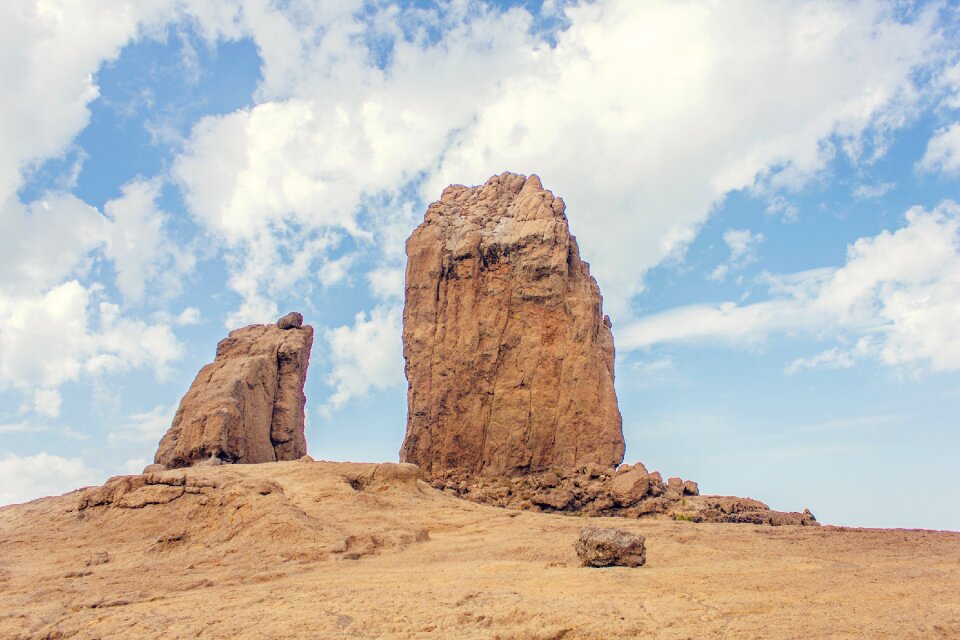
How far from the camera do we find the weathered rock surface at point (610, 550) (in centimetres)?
1141

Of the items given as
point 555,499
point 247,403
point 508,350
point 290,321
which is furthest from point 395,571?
point 290,321

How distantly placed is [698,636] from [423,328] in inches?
847

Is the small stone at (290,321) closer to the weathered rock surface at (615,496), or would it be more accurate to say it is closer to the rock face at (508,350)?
the rock face at (508,350)

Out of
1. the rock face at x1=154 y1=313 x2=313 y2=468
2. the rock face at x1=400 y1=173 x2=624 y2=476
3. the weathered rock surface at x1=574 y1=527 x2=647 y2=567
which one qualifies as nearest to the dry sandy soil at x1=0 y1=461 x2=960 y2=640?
the weathered rock surface at x1=574 y1=527 x2=647 y2=567

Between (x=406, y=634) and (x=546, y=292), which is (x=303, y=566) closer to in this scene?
(x=406, y=634)

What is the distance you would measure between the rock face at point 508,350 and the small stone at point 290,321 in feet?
14.3

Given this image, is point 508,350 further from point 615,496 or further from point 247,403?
point 247,403

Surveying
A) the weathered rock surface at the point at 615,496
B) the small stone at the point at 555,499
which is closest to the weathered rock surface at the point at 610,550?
the weathered rock surface at the point at 615,496

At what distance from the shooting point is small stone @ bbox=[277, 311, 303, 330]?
30.0m

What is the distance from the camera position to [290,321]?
30.0m

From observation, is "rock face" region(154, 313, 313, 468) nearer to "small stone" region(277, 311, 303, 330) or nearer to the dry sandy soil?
"small stone" region(277, 311, 303, 330)

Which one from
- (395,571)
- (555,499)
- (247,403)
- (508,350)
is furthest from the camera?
(508,350)

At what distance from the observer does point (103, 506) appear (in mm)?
16391

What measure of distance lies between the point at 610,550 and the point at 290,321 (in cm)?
2101
